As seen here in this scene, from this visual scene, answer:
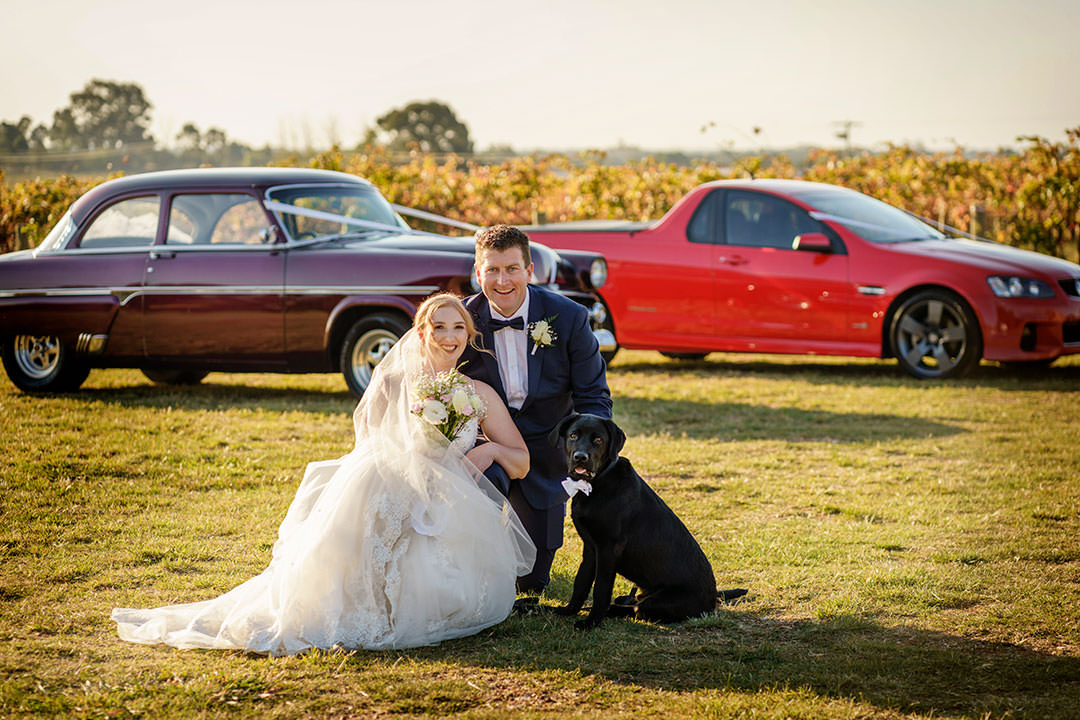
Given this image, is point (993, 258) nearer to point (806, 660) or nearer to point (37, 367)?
point (806, 660)

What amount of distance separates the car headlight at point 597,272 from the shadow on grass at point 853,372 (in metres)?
1.37

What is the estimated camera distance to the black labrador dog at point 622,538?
15.4 ft

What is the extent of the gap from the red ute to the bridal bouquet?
21.8ft

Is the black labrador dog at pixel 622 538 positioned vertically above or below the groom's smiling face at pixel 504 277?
below

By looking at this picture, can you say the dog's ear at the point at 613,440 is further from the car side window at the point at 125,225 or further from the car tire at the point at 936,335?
the car tire at the point at 936,335

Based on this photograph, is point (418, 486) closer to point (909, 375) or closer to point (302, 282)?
point (302, 282)

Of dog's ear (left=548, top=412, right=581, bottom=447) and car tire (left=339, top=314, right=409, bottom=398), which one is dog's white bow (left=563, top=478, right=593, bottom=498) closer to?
dog's ear (left=548, top=412, right=581, bottom=447)

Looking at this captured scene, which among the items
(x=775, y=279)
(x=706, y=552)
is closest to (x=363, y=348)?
(x=775, y=279)

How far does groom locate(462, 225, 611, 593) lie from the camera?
17.6 feet

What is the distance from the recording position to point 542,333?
→ 5293 millimetres

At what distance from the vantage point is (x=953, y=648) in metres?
4.48

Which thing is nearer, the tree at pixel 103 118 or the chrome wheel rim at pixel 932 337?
the chrome wheel rim at pixel 932 337

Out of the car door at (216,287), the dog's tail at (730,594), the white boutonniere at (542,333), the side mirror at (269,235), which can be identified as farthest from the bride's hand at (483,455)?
the side mirror at (269,235)

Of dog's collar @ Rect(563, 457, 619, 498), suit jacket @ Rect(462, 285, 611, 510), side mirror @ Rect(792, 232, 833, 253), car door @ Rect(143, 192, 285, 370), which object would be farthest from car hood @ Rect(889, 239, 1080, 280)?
dog's collar @ Rect(563, 457, 619, 498)
